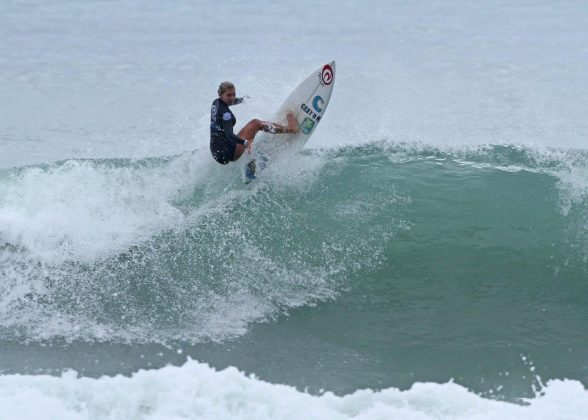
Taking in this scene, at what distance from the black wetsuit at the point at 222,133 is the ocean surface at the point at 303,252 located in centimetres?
44

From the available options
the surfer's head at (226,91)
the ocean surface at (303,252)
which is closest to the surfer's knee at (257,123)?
the ocean surface at (303,252)

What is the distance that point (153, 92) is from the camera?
46.0 ft

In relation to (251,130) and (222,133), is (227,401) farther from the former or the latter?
(251,130)

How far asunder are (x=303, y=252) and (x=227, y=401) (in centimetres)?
274

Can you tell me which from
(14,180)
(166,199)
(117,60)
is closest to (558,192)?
(166,199)

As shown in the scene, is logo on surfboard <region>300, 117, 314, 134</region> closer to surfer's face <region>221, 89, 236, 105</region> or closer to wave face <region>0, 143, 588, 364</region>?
wave face <region>0, 143, 588, 364</region>

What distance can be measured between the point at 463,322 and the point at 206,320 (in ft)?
7.57

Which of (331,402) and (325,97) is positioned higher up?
(325,97)

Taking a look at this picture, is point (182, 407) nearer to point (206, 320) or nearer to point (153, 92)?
point (206, 320)

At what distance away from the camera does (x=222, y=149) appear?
30.0 feet

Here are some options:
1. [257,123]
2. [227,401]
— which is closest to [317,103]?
[257,123]

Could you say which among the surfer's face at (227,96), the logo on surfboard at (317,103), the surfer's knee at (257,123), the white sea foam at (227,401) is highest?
the surfer's face at (227,96)

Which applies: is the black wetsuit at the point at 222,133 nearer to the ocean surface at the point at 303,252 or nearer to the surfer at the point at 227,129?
the surfer at the point at 227,129

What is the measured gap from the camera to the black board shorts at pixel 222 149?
9.06 meters
